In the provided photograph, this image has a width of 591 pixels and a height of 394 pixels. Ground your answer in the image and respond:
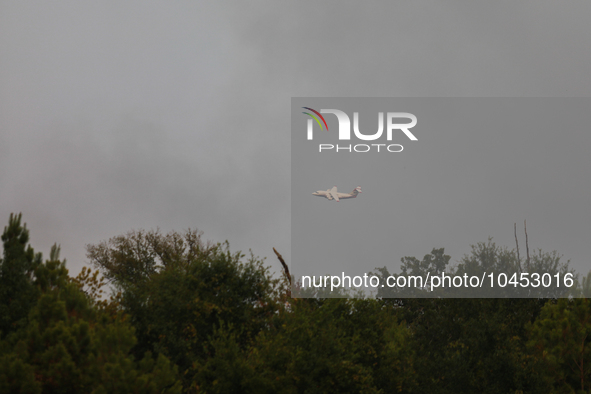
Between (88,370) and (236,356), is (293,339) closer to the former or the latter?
(236,356)

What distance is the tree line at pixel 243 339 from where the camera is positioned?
40.7 feet

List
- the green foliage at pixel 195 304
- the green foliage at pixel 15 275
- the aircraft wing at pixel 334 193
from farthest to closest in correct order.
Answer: the aircraft wing at pixel 334 193 → the green foliage at pixel 195 304 → the green foliage at pixel 15 275

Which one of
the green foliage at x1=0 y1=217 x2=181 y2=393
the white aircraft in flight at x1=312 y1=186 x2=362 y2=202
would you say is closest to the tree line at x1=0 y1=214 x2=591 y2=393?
the green foliage at x1=0 y1=217 x2=181 y2=393

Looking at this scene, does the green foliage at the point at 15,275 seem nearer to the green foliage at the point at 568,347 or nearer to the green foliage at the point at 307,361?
the green foliage at the point at 307,361

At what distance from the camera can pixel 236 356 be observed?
1540 centimetres

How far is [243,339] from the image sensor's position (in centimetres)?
2148

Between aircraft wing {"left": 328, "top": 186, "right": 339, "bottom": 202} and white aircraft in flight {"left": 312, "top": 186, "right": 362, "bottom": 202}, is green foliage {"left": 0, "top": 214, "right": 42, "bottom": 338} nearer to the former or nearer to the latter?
white aircraft in flight {"left": 312, "top": 186, "right": 362, "bottom": 202}

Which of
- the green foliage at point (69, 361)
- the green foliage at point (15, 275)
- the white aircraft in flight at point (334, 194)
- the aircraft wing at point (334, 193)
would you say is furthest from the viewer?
the aircraft wing at point (334, 193)

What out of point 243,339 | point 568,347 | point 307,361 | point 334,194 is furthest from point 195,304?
point 334,194

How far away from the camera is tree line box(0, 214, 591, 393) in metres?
12.4

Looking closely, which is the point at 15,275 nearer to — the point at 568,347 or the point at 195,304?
the point at 195,304

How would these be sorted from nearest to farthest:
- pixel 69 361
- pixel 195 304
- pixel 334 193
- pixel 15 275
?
pixel 69 361, pixel 15 275, pixel 195 304, pixel 334 193

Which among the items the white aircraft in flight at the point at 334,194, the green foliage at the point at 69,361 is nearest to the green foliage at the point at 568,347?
the green foliage at the point at 69,361

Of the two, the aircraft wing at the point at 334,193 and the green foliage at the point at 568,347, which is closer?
the green foliage at the point at 568,347
